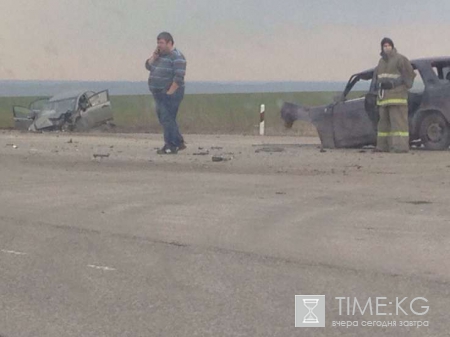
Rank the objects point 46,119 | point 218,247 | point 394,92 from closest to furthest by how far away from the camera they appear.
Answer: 1. point 218,247
2. point 394,92
3. point 46,119

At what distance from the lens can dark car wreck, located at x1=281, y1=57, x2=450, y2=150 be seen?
1780 centimetres

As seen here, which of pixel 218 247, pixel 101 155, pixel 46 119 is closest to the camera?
pixel 218 247

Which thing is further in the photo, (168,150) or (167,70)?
(168,150)

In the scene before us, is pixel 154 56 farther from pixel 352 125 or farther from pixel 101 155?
pixel 352 125

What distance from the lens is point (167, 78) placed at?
1838 centimetres

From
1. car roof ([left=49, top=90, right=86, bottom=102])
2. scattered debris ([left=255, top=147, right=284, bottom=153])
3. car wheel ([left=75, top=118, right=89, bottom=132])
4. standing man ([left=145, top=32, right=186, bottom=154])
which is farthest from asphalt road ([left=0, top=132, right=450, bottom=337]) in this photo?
car roof ([left=49, top=90, right=86, bottom=102])

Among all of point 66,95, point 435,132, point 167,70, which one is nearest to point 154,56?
point 167,70

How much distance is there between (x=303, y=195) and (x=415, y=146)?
6.74 metres

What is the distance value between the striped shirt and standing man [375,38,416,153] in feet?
10.3

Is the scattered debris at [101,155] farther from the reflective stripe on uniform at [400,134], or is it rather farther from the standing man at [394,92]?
the reflective stripe on uniform at [400,134]

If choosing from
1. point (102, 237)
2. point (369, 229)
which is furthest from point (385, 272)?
point (102, 237)

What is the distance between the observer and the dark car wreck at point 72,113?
29.6 metres

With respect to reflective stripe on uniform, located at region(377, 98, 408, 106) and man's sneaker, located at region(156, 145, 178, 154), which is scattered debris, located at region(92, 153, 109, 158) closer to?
man's sneaker, located at region(156, 145, 178, 154)

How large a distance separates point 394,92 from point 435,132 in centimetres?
104
